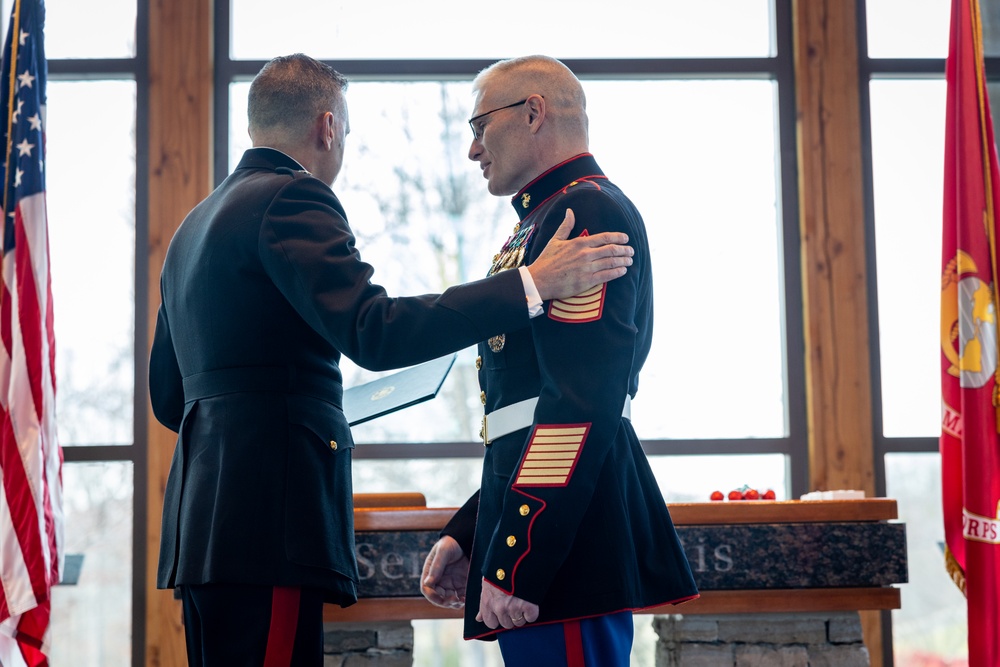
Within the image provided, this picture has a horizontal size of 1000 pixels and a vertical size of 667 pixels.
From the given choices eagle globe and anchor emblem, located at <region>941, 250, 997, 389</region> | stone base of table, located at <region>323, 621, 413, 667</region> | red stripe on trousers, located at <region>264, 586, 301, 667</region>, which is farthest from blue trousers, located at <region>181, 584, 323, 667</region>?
eagle globe and anchor emblem, located at <region>941, 250, 997, 389</region>

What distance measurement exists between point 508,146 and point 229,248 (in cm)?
50

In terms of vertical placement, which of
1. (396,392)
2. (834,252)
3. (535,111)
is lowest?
(396,392)

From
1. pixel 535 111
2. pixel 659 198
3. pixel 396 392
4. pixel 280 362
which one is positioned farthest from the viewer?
pixel 659 198

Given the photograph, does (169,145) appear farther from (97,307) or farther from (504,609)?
(504,609)

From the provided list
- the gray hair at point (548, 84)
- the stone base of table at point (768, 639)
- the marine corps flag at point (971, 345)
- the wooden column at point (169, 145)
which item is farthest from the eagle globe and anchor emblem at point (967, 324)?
the wooden column at point (169, 145)

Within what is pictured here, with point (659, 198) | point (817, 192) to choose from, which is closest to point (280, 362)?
point (659, 198)

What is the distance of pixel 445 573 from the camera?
1914 mm

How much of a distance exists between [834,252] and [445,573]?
279 cm

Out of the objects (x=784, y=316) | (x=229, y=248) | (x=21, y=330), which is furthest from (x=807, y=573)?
(x=21, y=330)

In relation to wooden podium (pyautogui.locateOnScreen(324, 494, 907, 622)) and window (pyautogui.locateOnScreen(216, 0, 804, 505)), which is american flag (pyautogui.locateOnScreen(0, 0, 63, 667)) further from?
wooden podium (pyautogui.locateOnScreen(324, 494, 907, 622))

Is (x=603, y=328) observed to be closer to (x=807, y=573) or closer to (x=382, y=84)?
(x=807, y=573)

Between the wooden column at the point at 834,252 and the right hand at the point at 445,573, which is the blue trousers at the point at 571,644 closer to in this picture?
the right hand at the point at 445,573

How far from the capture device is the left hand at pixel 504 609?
154 cm

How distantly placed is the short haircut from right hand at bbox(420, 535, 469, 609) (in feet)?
2.60
